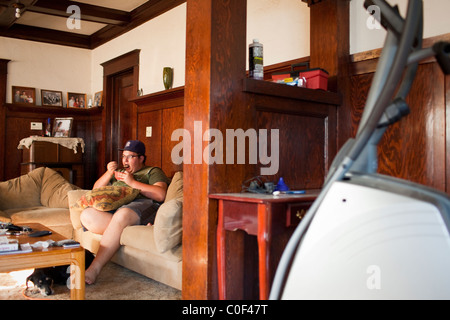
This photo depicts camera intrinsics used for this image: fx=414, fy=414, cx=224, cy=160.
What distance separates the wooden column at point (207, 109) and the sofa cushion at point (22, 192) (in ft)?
10.2

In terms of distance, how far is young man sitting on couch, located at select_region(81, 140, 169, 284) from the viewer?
3221mm

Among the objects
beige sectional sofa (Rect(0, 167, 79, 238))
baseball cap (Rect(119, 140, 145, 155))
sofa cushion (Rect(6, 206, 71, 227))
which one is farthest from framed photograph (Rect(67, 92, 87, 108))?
baseball cap (Rect(119, 140, 145, 155))

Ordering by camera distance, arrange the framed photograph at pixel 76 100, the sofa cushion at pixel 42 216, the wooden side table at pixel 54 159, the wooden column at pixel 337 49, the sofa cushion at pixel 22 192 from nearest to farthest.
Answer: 1. the wooden column at pixel 337 49
2. the sofa cushion at pixel 42 216
3. the sofa cushion at pixel 22 192
4. the wooden side table at pixel 54 159
5. the framed photograph at pixel 76 100

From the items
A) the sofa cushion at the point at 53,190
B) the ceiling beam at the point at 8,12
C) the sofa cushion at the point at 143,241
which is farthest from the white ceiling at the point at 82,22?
the sofa cushion at the point at 143,241

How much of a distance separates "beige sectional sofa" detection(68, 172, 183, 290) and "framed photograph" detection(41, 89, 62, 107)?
12.6 ft

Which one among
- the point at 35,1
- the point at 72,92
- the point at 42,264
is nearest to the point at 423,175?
the point at 42,264

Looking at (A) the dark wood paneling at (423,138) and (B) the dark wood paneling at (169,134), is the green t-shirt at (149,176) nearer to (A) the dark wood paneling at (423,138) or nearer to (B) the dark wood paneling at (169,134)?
(B) the dark wood paneling at (169,134)

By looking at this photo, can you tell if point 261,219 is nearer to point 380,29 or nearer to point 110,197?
point 380,29

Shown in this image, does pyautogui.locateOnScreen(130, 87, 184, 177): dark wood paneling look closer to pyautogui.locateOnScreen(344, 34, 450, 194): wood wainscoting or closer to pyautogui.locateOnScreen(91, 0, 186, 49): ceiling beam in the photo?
pyautogui.locateOnScreen(91, 0, 186, 49): ceiling beam

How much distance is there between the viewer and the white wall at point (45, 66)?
6.41 metres

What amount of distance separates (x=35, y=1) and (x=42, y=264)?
3708 mm

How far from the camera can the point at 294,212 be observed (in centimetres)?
200

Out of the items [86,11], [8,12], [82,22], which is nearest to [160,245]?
[86,11]

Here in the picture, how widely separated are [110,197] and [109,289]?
800 millimetres
